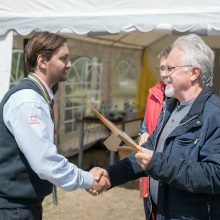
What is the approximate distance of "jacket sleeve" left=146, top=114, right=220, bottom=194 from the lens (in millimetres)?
1837

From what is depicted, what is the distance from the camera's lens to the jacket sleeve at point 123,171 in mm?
2318

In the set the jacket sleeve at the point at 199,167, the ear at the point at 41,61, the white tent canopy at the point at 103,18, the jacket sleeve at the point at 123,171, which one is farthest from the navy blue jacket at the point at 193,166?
the white tent canopy at the point at 103,18

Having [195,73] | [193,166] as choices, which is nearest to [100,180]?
[193,166]

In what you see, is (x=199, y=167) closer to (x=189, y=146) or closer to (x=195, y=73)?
(x=189, y=146)

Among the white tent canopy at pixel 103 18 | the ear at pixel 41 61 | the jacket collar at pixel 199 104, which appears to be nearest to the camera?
the jacket collar at pixel 199 104

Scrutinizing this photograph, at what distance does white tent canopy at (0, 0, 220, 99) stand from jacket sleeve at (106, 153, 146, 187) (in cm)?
225

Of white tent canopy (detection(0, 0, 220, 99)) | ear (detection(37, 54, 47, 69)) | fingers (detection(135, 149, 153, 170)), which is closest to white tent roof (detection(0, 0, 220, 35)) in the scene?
white tent canopy (detection(0, 0, 220, 99))

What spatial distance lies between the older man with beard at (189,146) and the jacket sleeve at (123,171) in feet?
0.64

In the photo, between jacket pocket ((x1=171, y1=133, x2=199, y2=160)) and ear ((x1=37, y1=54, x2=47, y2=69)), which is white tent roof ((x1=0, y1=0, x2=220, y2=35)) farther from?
jacket pocket ((x1=171, y1=133, x2=199, y2=160))

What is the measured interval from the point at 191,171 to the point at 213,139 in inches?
6.8

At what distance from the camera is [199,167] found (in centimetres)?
185

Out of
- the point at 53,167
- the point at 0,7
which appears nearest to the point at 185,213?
the point at 53,167

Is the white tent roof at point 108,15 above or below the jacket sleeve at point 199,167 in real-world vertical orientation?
above

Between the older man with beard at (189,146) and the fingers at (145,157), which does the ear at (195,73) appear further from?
the fingers at (145,157)
